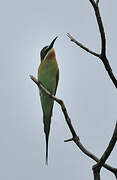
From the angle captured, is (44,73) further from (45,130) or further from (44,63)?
(45,130)

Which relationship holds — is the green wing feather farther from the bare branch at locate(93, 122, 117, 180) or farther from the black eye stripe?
the bare branch at locate(93, 122, 117, 180)

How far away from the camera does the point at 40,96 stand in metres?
5.44

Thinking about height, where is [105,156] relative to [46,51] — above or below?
below

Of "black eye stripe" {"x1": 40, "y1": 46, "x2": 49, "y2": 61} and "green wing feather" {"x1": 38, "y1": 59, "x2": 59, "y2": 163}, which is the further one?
"black eye stripe" {"x1": 40, "y1": 46, "x2": 49, "y2": 61}

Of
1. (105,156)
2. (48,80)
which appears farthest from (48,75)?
(105,156)

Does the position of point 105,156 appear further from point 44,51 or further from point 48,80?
point 44,51

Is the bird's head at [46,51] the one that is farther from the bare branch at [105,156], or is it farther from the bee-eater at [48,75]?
the bare branch at [105,156]

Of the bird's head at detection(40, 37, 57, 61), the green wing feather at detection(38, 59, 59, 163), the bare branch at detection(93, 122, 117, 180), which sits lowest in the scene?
the bare branch at detection(93, 122, 117, 180)

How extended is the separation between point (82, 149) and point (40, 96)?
2614mm

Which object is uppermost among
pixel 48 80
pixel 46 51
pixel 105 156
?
pixel 46 51

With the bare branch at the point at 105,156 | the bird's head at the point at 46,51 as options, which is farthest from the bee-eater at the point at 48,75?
the bare branch at the point at 105,156

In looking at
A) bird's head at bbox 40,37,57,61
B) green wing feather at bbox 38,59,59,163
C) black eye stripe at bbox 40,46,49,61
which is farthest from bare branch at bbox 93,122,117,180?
black eye stripe at bbox 40,46,49,61

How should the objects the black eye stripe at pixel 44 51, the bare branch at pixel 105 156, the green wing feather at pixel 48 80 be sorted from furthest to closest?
the black eye stripe at pixel 44 51 → the green wing feather at pixel 48 80 → the bare branch at pixel 105 156

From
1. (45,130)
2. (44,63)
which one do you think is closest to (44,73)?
(44,63)
